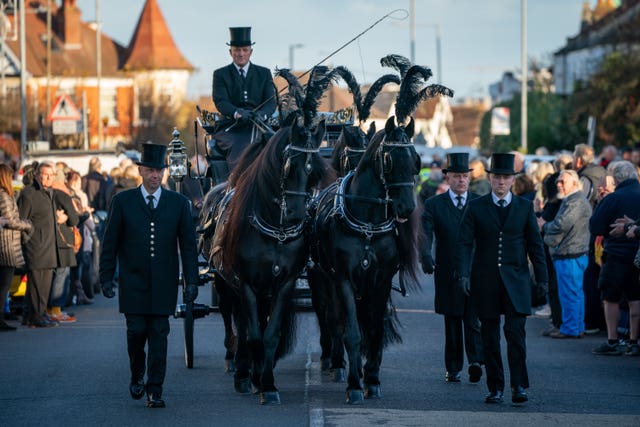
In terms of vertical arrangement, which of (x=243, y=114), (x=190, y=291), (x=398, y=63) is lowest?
(x=190, y=291)

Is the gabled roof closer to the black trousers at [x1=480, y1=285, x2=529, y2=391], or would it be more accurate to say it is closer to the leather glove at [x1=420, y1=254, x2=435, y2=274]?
the leather glove at [x1=420, y1=254, x2=435, y2=274]

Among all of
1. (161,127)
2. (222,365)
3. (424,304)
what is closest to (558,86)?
(161,127)

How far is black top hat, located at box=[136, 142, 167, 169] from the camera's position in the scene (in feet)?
37.1

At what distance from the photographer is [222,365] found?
45.1 feet

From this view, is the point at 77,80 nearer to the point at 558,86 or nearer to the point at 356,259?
the point at 558,86

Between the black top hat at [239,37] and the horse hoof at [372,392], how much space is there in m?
4.58

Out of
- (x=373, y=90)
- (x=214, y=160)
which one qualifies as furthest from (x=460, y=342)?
(x=214, y=160)

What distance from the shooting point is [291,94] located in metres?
12.6

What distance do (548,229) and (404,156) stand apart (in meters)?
5.38

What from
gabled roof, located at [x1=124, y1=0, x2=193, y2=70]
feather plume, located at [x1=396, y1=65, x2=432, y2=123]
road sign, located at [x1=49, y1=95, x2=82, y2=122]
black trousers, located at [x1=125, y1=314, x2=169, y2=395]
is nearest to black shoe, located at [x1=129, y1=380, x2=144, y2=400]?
black trousers, located at [x1=125, y1=314, x2=169, y2=395]

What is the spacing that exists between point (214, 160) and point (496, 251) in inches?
159

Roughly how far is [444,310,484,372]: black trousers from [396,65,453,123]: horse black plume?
211 cm

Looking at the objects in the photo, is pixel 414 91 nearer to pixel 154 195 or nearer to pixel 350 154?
pixel 350 154

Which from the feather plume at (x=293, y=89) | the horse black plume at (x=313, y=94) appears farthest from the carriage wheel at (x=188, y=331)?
the horse black plume at (x=313, y=94)
